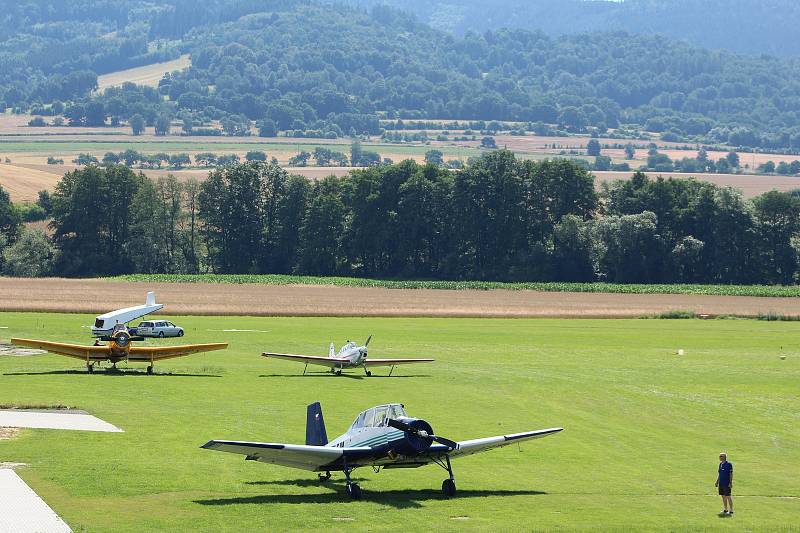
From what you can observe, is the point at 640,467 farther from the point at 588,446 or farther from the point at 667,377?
the point at 667,377

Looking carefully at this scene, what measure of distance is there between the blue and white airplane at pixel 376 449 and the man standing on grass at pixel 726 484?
580cm

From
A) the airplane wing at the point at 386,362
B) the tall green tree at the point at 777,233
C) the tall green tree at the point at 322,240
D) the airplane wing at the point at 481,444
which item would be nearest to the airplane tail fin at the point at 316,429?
the airplane wing at the point at 481,444

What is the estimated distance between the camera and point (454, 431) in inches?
1665

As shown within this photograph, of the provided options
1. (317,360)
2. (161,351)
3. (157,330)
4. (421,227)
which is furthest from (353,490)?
(421,227)

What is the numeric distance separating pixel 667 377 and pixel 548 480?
2621cm

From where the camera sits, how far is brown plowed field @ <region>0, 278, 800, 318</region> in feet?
316

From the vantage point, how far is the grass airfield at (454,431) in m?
30.6

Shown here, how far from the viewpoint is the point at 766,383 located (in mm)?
59031

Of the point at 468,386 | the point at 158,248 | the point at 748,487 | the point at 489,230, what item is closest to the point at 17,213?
the point at 158,248

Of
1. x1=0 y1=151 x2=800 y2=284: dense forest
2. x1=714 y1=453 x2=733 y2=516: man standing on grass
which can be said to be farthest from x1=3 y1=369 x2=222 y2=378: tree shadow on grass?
x1=0 y1=151 x2=800 y2=284: dense forest

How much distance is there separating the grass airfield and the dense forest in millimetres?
63955

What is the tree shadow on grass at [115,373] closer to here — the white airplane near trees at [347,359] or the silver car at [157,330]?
the white airplane near trees at [347,359]

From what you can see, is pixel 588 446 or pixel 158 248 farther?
pixel 158 248

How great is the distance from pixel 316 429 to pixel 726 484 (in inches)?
426
